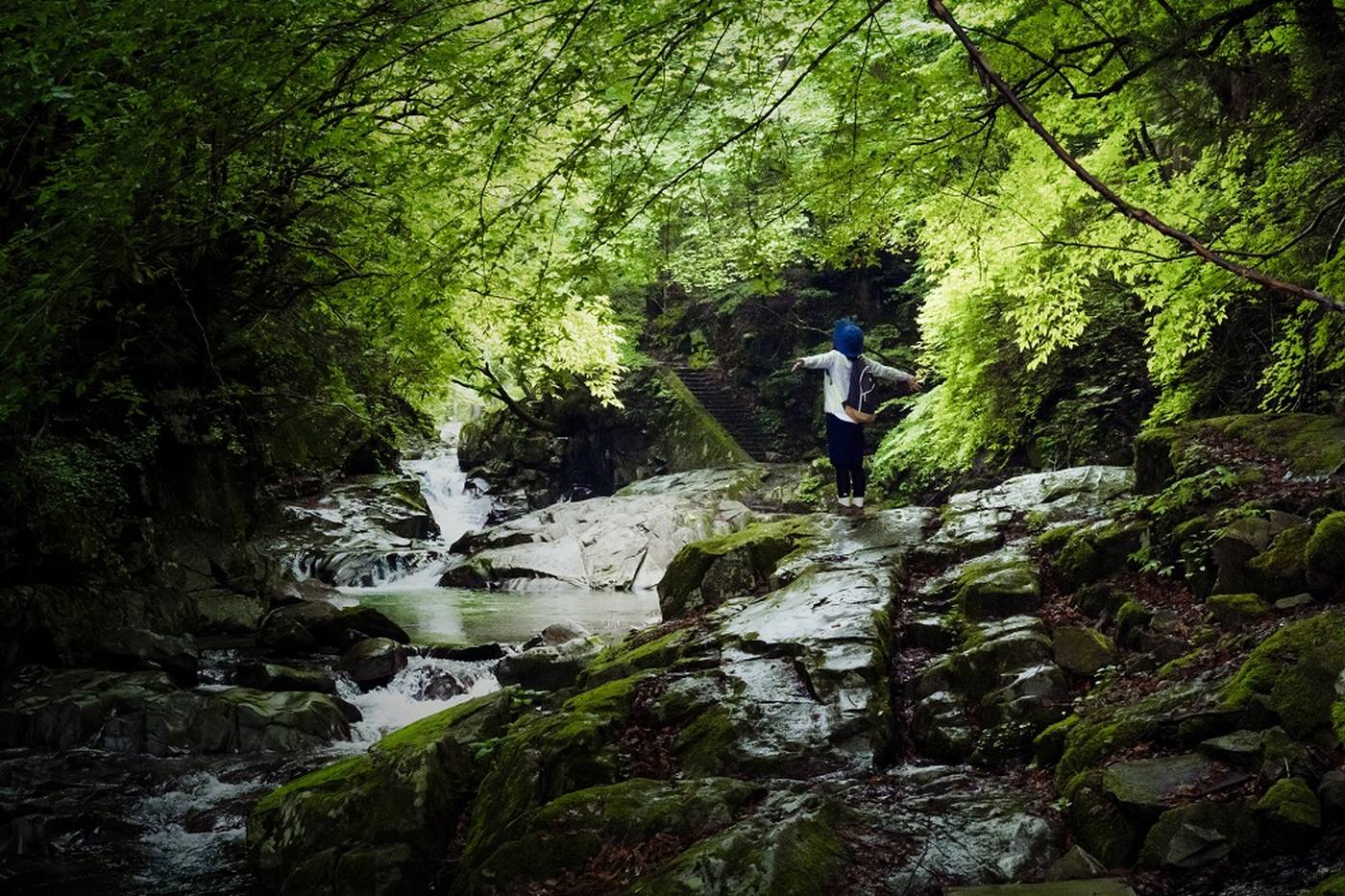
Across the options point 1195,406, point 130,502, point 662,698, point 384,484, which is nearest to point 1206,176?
point 1195,406

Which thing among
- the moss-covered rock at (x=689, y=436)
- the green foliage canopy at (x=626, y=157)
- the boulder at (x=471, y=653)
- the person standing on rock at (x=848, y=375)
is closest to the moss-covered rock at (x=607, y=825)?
the green foliage canopy at (x=626, y=157)

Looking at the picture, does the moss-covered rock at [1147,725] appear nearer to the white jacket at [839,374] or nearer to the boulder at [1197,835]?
the boulder at [1197,835]

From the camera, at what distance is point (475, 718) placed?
6285mm

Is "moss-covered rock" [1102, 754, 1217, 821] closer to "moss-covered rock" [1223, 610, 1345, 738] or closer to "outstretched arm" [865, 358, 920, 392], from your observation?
"moss-covered rock" [1223, 610, 1345, 738]

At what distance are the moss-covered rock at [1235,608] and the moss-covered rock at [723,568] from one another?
409 centimetres

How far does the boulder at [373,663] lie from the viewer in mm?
10023

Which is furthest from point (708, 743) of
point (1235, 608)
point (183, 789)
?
point (183, 789)

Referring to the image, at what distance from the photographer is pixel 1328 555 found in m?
4.45

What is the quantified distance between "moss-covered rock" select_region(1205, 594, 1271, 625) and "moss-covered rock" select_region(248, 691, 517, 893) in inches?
177

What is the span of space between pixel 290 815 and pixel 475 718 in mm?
1316

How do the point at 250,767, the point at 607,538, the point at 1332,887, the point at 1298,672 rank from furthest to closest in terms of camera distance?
the point at 607,538 → the point at 250,767 → the point at 1298,672 → the point at 1332,887

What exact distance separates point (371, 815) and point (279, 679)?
4951 millimetres

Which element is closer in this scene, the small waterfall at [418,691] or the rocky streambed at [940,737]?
the rocky streambed at [940,737]

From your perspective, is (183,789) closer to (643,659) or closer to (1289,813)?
(643,659)
